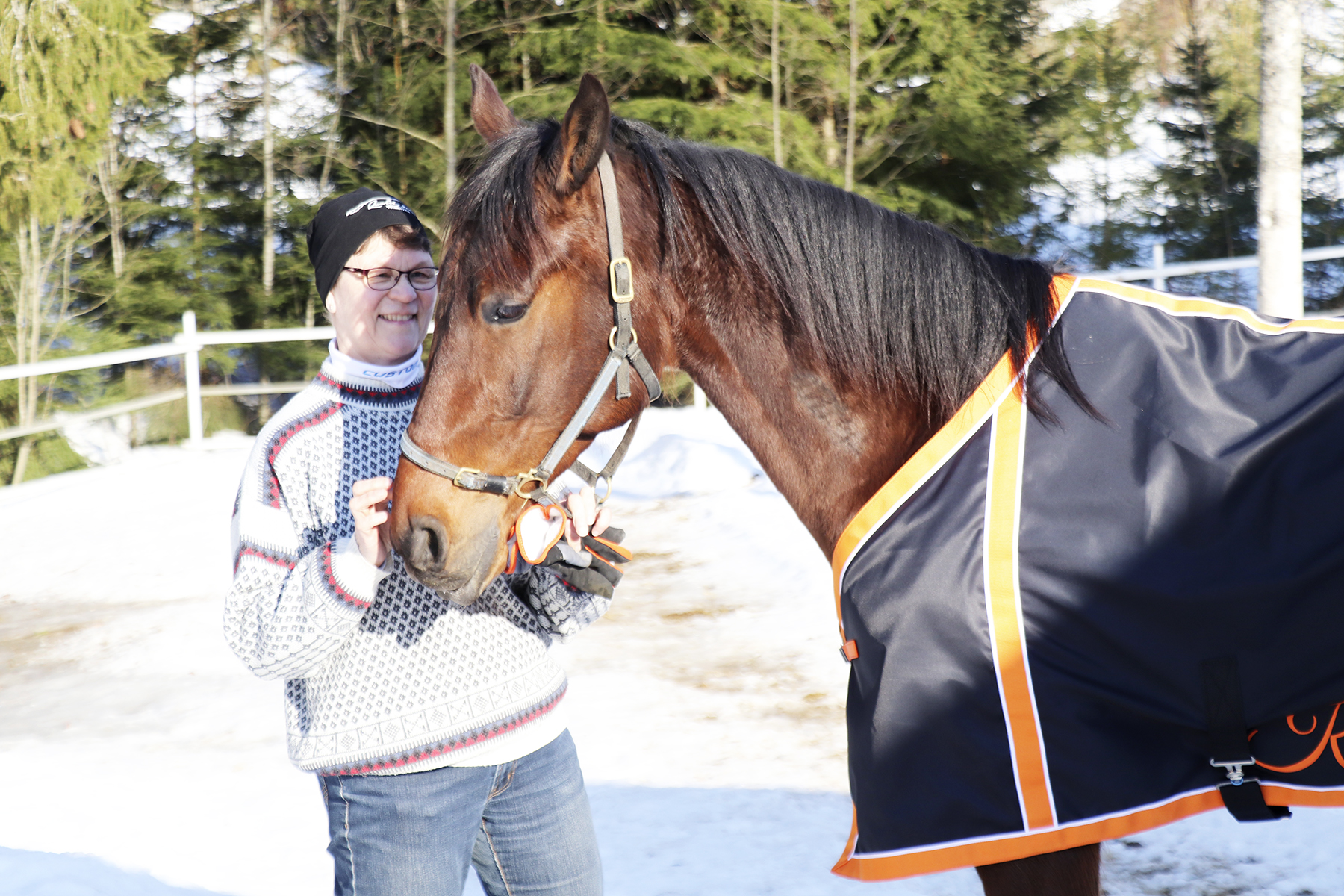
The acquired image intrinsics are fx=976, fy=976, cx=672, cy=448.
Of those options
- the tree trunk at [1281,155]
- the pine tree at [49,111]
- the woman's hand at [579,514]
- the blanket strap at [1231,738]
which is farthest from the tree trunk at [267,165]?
the blanket strap at [1231,738]

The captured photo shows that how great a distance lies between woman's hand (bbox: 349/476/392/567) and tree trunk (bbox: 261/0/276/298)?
11158 mm

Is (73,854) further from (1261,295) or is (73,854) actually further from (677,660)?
(1261,295)

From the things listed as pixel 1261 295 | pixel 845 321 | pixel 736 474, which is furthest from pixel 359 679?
pixel 736 474

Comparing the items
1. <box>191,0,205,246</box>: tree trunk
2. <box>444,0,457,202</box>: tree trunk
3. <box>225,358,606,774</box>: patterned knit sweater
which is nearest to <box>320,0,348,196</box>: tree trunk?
<box>191,0,205,246</box>: tree trunk

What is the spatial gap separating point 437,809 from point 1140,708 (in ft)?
3.18

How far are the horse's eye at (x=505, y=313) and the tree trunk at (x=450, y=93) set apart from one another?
944 centimetres

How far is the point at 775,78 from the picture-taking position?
1028 cm

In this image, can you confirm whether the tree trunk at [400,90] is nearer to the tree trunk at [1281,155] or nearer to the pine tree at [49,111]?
the pine tree at [49,111]

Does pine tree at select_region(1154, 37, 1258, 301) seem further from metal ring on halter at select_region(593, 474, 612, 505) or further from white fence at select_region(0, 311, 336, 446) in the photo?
metal ring on halter at select_region(593, 474, 612, 505)

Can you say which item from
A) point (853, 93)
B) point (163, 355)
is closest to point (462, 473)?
point (163, 355)

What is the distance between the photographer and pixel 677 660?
3.94m

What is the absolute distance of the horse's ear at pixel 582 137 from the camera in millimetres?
1299

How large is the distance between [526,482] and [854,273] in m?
0.57

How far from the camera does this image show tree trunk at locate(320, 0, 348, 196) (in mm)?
11328
